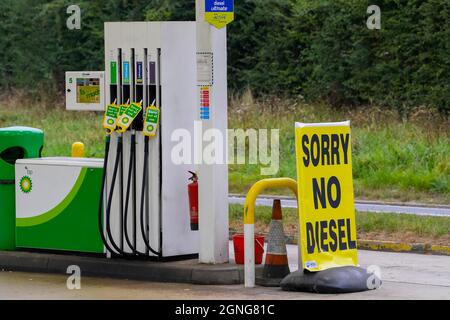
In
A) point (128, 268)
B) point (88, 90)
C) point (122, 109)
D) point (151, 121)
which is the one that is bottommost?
point (128, 268)

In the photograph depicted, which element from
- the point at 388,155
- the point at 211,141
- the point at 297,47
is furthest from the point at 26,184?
the point at 297,47

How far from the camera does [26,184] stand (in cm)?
→ 1345

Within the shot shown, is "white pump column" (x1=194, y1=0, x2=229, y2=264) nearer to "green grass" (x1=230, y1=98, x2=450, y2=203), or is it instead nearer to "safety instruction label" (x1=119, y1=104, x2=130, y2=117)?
"safety instruction label" (x1=119, y1=104, x2=130, y2=117)

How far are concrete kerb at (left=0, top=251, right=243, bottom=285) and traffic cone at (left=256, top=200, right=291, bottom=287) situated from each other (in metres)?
0.34

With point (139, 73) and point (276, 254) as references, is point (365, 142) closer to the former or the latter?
point (139, 73)

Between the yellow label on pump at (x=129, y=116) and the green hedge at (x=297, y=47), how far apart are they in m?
19.0

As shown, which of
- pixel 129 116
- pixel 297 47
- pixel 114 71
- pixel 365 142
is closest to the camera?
pixel 129 116

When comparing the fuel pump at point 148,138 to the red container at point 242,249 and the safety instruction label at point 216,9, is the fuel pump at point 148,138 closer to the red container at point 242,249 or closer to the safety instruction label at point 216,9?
the safety instruction label at point 216,9

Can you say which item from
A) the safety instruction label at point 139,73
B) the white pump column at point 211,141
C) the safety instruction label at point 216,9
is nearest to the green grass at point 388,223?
the white pump column at point 211,141

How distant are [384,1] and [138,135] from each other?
22283 mm

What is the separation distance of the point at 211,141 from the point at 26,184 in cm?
246

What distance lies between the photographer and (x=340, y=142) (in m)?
11.8
